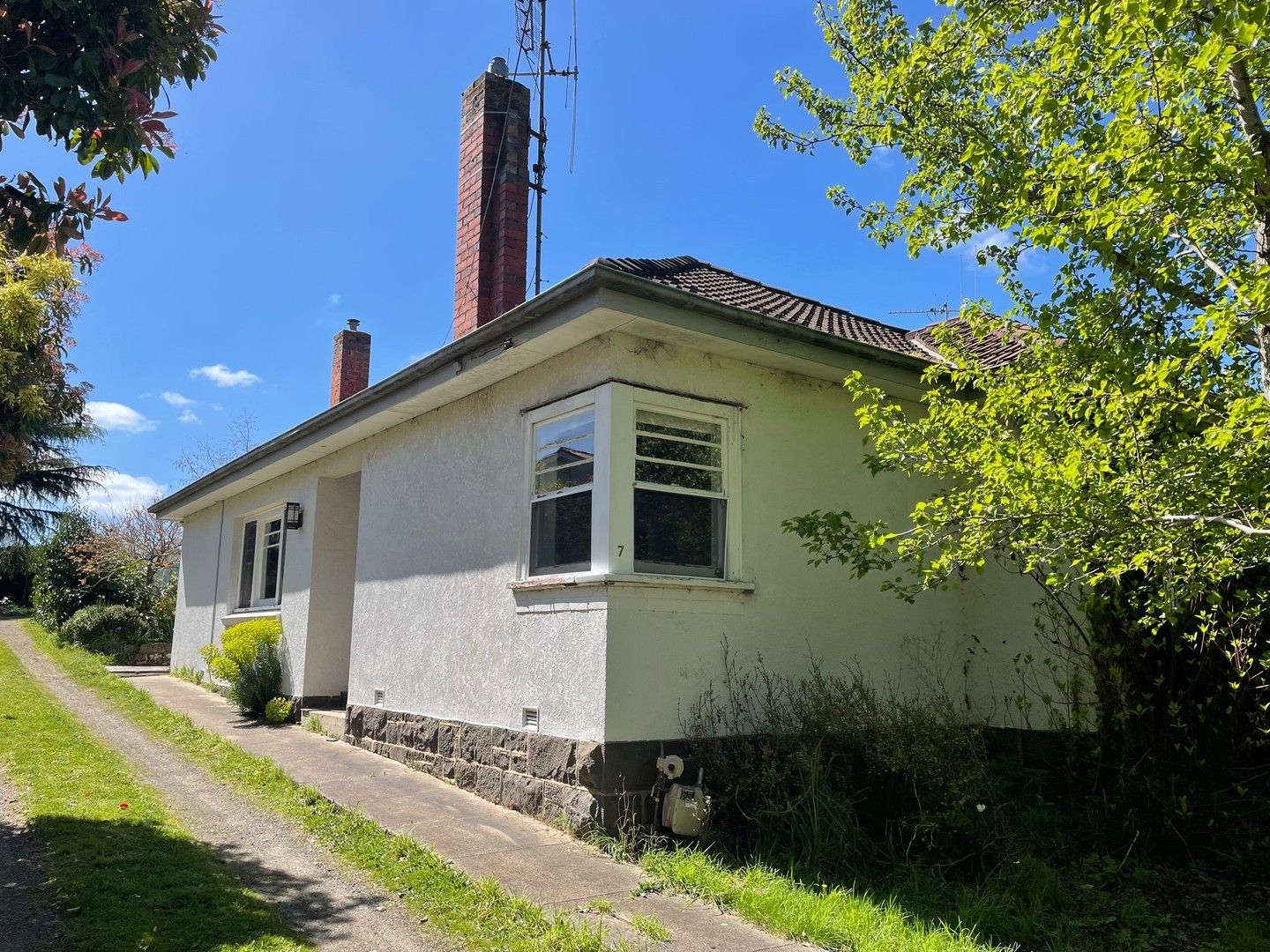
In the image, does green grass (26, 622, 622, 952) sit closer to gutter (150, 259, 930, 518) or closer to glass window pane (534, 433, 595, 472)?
glass window pane (534, 433, 595, 472)

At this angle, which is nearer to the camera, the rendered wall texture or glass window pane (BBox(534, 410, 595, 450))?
the rendered wall texture

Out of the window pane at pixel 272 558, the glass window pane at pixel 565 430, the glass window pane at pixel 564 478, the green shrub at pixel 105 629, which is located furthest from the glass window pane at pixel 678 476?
the green shrub at pixel 105 629

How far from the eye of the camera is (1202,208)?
164 inches

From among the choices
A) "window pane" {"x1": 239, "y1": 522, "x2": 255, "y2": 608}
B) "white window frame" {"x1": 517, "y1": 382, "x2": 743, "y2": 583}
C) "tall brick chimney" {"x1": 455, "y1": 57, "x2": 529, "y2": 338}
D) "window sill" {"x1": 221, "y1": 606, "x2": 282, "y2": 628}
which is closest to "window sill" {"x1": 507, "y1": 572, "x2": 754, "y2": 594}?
"white window frame" {"x1": 517, "y1": 382, "x2": 743, "y2": 583}

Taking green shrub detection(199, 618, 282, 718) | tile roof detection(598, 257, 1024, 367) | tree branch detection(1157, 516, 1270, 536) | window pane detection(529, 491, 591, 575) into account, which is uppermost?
tile roof detection(598, 257, 1024, 367)

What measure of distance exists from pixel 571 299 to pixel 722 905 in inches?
146

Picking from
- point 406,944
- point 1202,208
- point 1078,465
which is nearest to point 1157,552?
point 1078,465

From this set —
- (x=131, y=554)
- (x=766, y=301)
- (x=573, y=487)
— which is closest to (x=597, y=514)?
(x=573, y=487)

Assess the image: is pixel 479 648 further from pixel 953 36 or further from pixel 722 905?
pixel 953 36

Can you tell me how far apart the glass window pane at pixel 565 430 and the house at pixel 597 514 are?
0.02 meters

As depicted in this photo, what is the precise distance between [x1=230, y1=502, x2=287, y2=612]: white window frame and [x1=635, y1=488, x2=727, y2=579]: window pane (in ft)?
22.3

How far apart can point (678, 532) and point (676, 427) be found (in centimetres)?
78

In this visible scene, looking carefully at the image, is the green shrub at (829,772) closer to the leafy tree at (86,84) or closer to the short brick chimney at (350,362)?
the leafy tree at (86,84)

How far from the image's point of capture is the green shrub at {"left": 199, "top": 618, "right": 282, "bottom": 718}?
35.8ft
